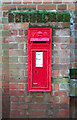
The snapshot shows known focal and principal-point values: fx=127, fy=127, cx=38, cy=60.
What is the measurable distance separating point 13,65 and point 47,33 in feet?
3.35

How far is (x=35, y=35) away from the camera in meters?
2.68

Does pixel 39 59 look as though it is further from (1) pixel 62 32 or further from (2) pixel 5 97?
(2) pixel 5 97

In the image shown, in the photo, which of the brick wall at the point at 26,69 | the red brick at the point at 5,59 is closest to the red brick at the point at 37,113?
the brick wall at the point at 26,69

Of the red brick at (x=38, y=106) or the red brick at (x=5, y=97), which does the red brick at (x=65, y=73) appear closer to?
the red brick at (x=38, y=106)

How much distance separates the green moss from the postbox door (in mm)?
706

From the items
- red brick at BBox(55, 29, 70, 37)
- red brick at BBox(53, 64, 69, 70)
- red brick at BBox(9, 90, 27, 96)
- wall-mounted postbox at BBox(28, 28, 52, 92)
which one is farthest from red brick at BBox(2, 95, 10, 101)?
red brick at BBox(55, 29, 70, 37)

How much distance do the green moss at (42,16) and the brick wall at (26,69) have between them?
10 centimetres

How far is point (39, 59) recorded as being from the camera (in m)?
2.70

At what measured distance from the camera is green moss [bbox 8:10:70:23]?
268 cm

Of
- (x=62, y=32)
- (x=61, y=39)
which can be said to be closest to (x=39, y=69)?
(x=61, y=39)

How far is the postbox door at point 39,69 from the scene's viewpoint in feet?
8.83

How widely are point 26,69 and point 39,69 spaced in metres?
0.30

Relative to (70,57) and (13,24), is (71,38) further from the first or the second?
(13,24)

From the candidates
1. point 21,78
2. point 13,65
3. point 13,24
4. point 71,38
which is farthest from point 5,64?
point 71,38
